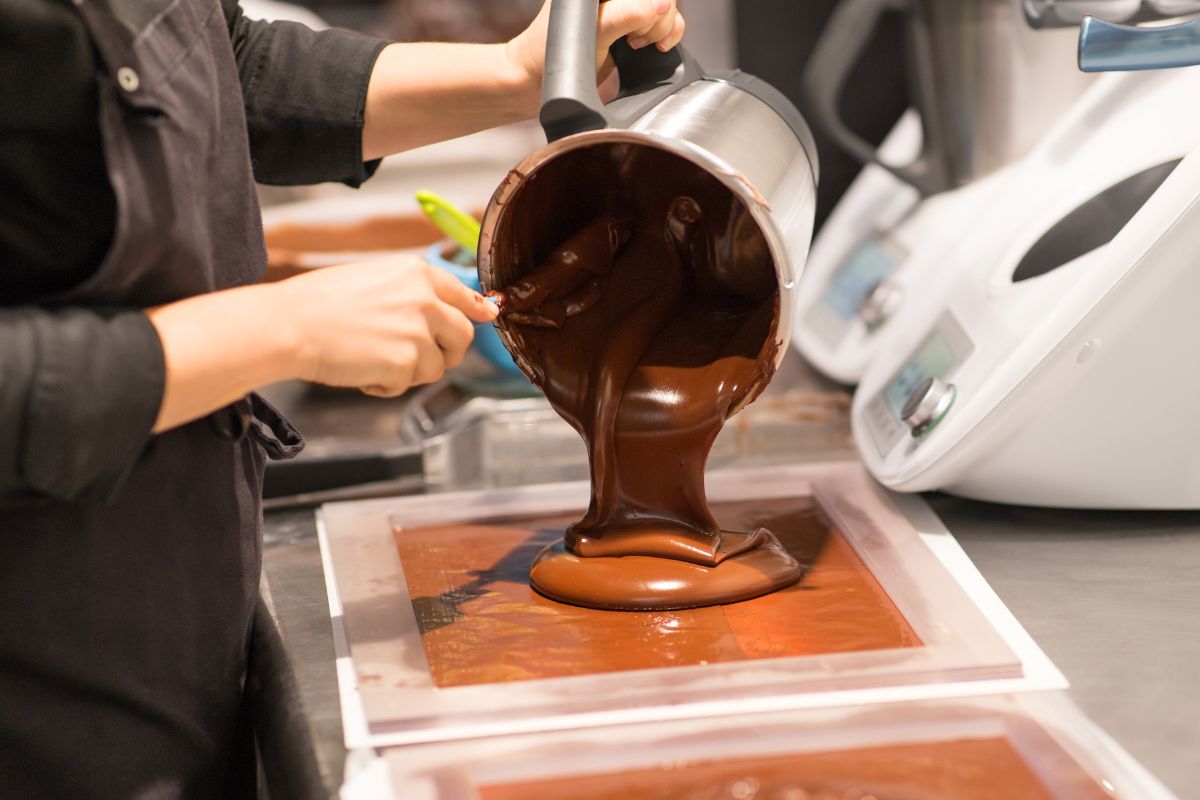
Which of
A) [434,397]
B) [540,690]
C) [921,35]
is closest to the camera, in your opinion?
[540,690]

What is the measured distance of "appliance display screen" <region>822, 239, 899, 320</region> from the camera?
1.61 metres

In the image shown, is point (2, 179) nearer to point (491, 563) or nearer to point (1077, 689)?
point (491, 563)

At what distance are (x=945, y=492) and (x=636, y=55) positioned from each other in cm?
49

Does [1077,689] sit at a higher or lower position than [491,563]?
higher

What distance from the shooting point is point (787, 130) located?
1.07 m

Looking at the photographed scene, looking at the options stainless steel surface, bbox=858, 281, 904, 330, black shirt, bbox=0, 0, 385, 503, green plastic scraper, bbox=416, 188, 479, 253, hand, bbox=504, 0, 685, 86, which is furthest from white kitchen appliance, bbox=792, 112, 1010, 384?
black shirt, bbox=0, 0, 385, 503

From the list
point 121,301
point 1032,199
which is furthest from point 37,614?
point 1032,199

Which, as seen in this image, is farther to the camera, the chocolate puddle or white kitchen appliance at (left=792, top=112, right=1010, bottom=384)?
white kitchen appliance at (left=792, top=112, right=1010, bottom=384)

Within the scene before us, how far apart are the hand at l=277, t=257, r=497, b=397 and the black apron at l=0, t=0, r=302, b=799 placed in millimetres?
80

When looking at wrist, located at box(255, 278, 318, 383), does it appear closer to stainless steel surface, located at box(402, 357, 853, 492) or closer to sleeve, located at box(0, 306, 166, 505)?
sleeve, located at box(0, 306, 166, 505)

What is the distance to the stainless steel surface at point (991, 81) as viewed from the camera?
1511 mm

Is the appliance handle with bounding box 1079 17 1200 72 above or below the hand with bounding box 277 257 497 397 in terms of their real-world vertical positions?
above

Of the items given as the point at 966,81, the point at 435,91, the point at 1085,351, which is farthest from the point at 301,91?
the point at 966,81

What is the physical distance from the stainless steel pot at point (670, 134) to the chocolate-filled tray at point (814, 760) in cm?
27
